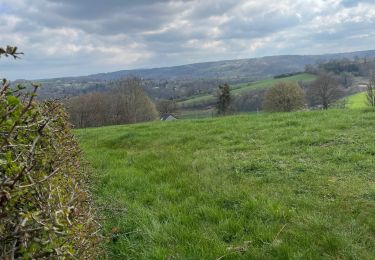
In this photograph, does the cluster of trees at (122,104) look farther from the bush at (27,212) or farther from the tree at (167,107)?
the bush at (27,212)

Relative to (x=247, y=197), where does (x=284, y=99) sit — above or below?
below

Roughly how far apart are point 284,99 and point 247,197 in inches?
2120

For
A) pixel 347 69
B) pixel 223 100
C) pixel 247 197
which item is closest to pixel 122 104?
pixel 223 100

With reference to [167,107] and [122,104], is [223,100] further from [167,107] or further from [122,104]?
[167,107]

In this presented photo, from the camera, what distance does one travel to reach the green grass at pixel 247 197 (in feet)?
15.9

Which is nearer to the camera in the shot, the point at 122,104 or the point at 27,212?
the point at 27,212

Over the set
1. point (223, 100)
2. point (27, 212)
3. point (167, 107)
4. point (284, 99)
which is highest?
point (27, 212)

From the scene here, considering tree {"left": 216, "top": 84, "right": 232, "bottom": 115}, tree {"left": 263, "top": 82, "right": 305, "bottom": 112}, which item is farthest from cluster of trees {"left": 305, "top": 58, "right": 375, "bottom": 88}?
tree {"left": 216, "top": 84, "right": 232, "bottom": 115}

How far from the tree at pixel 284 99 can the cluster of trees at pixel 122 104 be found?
2333cm

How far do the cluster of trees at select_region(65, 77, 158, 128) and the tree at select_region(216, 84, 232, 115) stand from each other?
59.3 feet

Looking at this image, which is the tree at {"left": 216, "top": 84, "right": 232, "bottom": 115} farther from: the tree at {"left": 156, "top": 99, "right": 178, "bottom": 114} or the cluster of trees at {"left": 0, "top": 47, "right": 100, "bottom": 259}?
the cluster of trees at {"left": 0, "top": 47, "right": 100, "bottom": 259}

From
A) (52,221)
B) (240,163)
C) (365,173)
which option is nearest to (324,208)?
(365,173)

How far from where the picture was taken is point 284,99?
2295 inches

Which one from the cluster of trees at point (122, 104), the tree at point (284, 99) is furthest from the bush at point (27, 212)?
the cluster of trees at point (122, 104)
